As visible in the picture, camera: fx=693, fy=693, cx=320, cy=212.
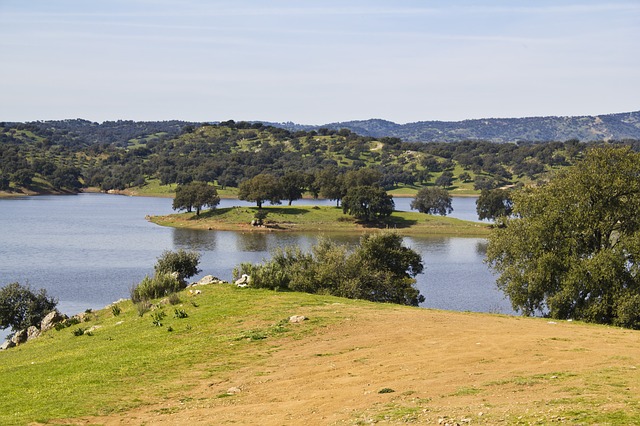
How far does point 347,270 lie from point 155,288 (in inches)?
551

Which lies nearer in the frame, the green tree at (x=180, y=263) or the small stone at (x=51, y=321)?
the small stone at (x=51, y=321)

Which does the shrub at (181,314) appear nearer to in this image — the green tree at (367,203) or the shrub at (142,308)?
the shrub at (142,308)

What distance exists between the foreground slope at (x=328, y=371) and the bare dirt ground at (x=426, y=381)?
0.21 ft

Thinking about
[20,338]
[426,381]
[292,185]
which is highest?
[292,185]

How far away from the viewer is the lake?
69938mm

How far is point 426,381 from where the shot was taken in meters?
21.9

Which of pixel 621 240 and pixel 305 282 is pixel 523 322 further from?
pixel 305 282

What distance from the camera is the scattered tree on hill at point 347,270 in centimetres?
4731

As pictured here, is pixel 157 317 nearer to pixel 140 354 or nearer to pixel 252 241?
pixel 140 354

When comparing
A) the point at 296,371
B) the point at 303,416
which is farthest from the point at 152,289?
the point at 303,416

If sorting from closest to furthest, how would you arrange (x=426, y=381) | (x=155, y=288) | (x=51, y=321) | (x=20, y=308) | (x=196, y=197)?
1. (x=426, y=381)
2. (x=51, y=321)
3. (x=155, y=288)
4. (x=20, y=308)
5. (x=196, y=197)

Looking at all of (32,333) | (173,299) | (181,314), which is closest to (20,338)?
(32,333)

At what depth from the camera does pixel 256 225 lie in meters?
141

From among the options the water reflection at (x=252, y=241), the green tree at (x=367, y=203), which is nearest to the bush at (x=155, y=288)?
the water reflection at (x=252, y=241)
